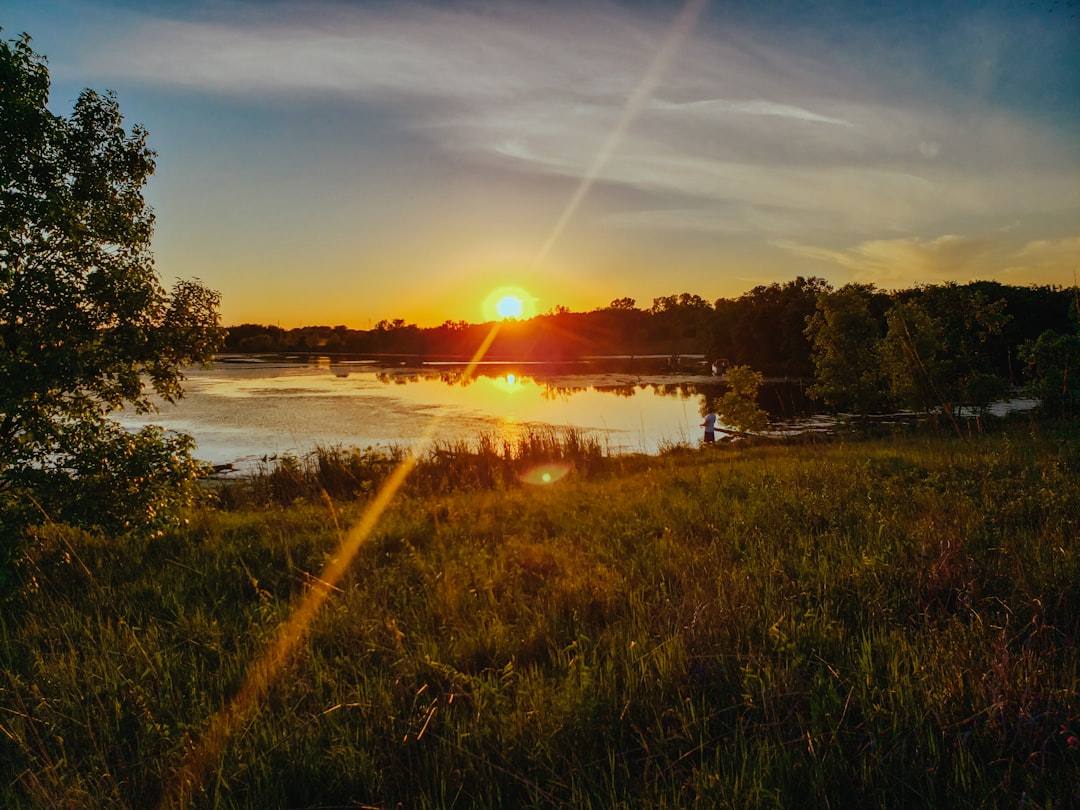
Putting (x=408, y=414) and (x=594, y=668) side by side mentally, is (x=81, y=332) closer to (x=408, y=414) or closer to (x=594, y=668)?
(x=594, y=668)

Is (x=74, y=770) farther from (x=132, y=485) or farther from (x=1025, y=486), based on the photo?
(x=1025, y=486)

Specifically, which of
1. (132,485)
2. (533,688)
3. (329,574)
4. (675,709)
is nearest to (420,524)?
(329,574)

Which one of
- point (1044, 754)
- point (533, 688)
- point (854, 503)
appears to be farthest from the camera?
point (854, 503)

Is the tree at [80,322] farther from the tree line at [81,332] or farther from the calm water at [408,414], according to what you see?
the calm water at [408,414]

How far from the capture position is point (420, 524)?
24.0 feet

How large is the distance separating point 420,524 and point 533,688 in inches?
177

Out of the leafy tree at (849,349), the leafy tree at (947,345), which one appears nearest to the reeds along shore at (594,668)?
the leafy tree at (947,345)

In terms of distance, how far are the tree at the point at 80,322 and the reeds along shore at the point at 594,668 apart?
94 cm

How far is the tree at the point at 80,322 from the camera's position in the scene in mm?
5047

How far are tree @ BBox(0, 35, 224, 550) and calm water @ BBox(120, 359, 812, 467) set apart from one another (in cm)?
1214

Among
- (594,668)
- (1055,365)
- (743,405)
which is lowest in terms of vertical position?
(594,668)

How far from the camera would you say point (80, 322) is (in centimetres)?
544

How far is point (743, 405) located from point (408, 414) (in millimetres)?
17062

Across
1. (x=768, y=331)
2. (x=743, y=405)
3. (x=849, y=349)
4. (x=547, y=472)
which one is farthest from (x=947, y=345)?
(x=768, y=331)
